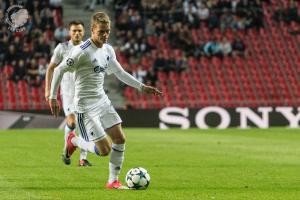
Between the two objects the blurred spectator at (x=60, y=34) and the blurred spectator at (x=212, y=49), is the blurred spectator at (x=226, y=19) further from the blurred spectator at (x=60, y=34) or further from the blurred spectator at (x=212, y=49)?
the blurred spectator at (x=60, y=34)

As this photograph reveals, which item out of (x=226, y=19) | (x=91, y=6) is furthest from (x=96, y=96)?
(x=226, y=19)

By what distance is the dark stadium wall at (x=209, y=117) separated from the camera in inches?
1109

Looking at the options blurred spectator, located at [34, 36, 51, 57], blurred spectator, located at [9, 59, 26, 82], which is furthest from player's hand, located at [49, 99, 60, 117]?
blurred spectator, located at [34, 36, 51, 57]

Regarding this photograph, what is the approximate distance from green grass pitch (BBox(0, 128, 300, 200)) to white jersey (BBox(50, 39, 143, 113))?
1.11 m

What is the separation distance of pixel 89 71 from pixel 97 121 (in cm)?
63

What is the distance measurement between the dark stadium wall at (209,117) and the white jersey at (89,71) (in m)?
17.6

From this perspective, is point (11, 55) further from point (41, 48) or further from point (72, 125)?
point (72, 125)

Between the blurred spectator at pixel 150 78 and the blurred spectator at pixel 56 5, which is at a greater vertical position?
the blurred spectator at pixel 56 5

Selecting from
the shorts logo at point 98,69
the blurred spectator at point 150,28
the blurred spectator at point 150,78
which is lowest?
the blurred spectator at point 150,78

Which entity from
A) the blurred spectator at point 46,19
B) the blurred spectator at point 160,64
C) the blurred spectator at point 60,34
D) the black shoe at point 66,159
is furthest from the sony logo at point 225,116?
the black shoe at point 66,159

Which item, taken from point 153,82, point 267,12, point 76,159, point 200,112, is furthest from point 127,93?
point 76,159

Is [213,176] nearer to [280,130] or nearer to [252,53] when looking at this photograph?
[280,130]

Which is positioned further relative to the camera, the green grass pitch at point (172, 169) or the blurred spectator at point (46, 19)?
the blurred spectator at point (46, 19)

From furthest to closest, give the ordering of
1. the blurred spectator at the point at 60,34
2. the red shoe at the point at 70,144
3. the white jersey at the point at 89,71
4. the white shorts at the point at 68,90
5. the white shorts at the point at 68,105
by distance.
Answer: the blurred spectator at the point at 60,34 → the white shorts at the point at 68,90 → the white shorts at the point at 68,105 → the red shoe at the point at 70,144 → the white jersey at the point at 89,71
